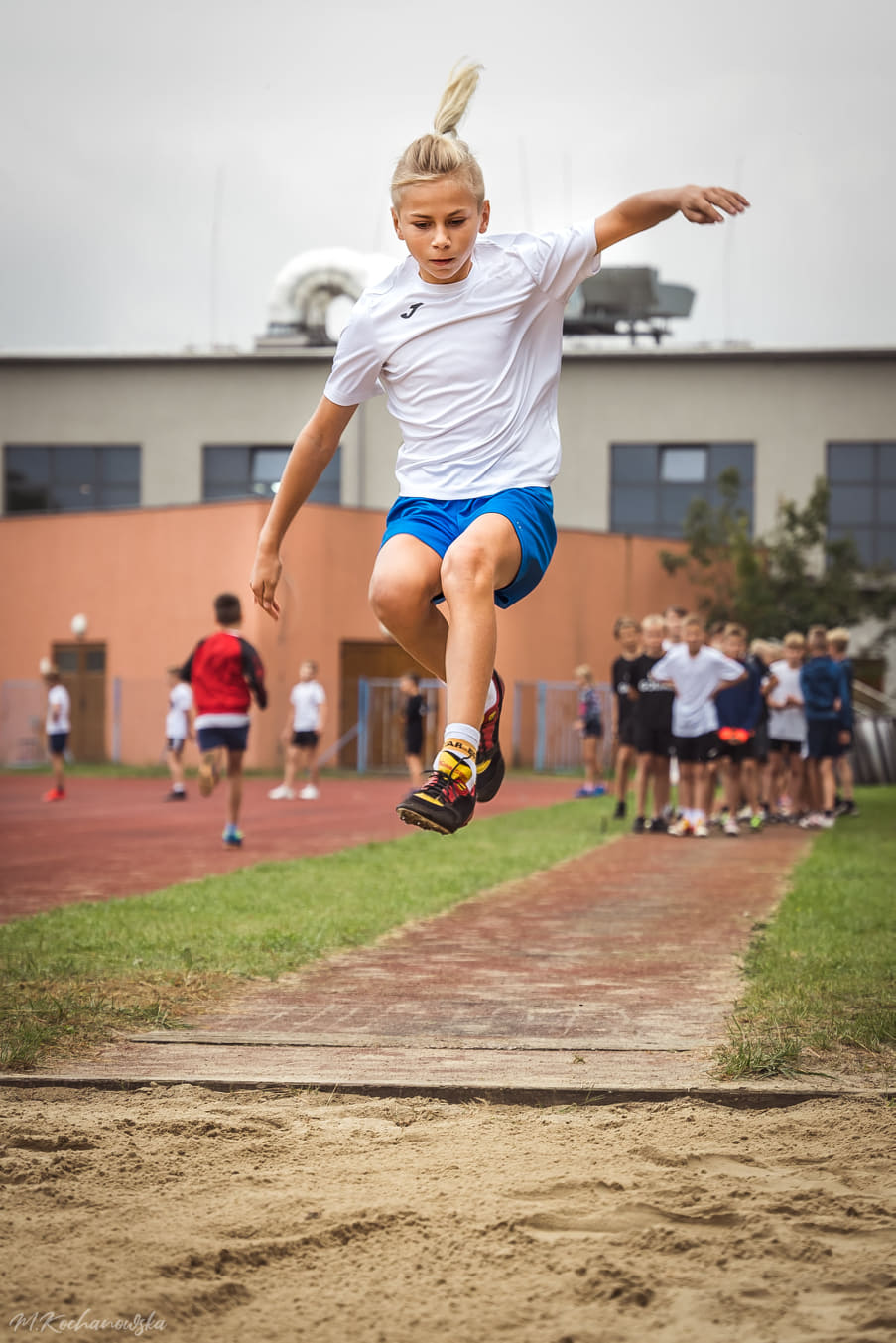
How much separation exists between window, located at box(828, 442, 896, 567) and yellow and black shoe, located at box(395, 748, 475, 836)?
124 ft

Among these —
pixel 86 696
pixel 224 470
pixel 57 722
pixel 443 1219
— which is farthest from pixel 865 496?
pixel 443 1219

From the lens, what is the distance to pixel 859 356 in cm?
3962

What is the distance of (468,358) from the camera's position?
4500 mm

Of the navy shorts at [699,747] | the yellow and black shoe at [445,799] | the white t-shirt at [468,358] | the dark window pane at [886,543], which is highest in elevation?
the dark window pane at [886,543]

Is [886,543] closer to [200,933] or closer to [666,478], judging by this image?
[666,478]

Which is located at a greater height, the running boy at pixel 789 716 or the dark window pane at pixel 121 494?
the dark window pane at pixel 121 494

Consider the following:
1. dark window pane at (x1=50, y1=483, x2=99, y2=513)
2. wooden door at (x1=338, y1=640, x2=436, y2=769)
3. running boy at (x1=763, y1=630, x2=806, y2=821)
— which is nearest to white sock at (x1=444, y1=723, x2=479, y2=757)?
running boy at (x1=763, y1=630, x2=806, y2=821)

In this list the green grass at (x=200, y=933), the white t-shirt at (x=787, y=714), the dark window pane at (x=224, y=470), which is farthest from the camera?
the dark window pane at (x=224, y=470)

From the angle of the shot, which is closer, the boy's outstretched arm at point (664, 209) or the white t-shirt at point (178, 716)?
the boy's outstretched arm at point (664, 209)

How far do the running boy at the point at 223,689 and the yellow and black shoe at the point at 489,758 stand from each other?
7.97 m

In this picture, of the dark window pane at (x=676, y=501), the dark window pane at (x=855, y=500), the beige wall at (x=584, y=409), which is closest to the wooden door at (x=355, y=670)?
the beige wall at (x=584, y=409)

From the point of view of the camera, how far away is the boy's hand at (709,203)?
4219 mm

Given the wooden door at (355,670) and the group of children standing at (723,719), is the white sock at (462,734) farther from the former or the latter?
the wooden door at (355,670)

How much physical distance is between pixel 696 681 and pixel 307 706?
8459 mm
